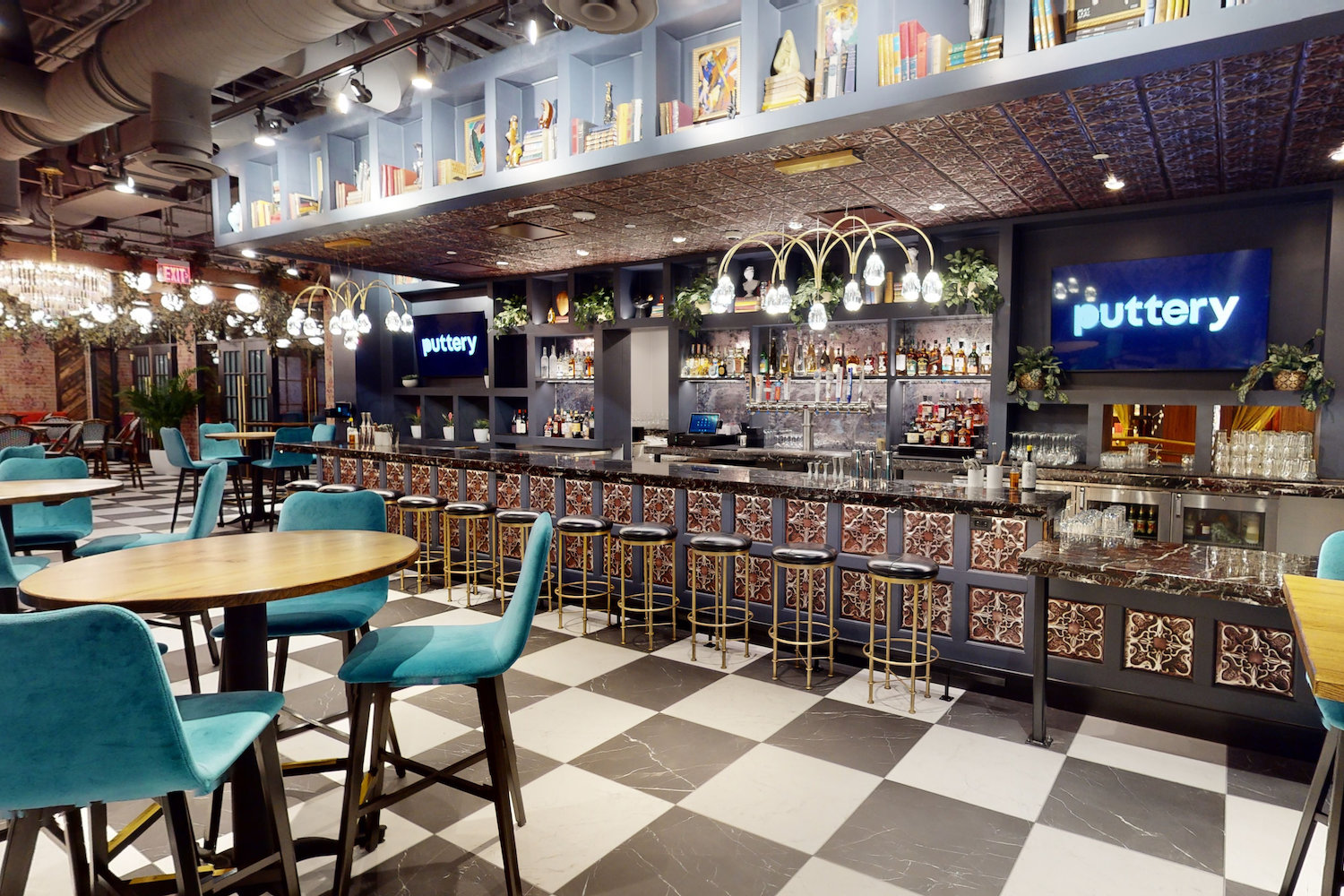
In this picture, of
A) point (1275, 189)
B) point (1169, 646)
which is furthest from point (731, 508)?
point (1275, 189)

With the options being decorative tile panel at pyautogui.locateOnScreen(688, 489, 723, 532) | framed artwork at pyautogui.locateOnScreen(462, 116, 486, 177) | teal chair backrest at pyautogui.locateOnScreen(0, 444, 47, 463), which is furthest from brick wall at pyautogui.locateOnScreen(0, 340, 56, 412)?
decorative tile panel at pyautogui.locateOnScreen(688, 489, 723, 532)

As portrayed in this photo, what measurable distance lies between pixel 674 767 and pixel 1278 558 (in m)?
2.74

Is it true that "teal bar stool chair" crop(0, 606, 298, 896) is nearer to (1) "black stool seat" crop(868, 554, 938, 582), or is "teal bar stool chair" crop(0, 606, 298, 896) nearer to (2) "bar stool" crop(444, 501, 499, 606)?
(1) "black stool seat" crop(868, 554, 938, 582)

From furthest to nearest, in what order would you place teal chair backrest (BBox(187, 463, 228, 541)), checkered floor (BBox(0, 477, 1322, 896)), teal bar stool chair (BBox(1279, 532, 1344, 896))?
teal chair backrest (BBox(187, 463, 228, 541))
checkered floor (BBox(0, 477, 1322, 896))
teal bar stool chair (BBox(1279, 532, 1344, 896))

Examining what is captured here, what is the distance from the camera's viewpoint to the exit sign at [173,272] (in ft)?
33.5

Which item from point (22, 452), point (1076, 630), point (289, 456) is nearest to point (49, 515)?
point (22, 452)

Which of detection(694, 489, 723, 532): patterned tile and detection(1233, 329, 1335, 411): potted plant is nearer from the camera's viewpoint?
detection(694, 489, 723, 532): patterned tile

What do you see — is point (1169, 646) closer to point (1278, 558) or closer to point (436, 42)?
point (1278, 558)

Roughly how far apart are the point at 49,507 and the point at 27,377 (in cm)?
1528

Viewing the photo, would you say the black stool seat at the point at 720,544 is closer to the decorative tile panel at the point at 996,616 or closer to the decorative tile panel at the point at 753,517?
the decorative tile panel at the point at 753,517

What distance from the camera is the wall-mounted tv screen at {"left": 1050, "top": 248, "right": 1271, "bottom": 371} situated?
18.1 feet

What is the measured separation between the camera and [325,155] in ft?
22.0

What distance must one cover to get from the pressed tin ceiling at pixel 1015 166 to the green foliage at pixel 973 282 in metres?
0.35

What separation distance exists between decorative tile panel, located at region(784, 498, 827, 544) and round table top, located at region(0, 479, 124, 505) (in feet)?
12.9
